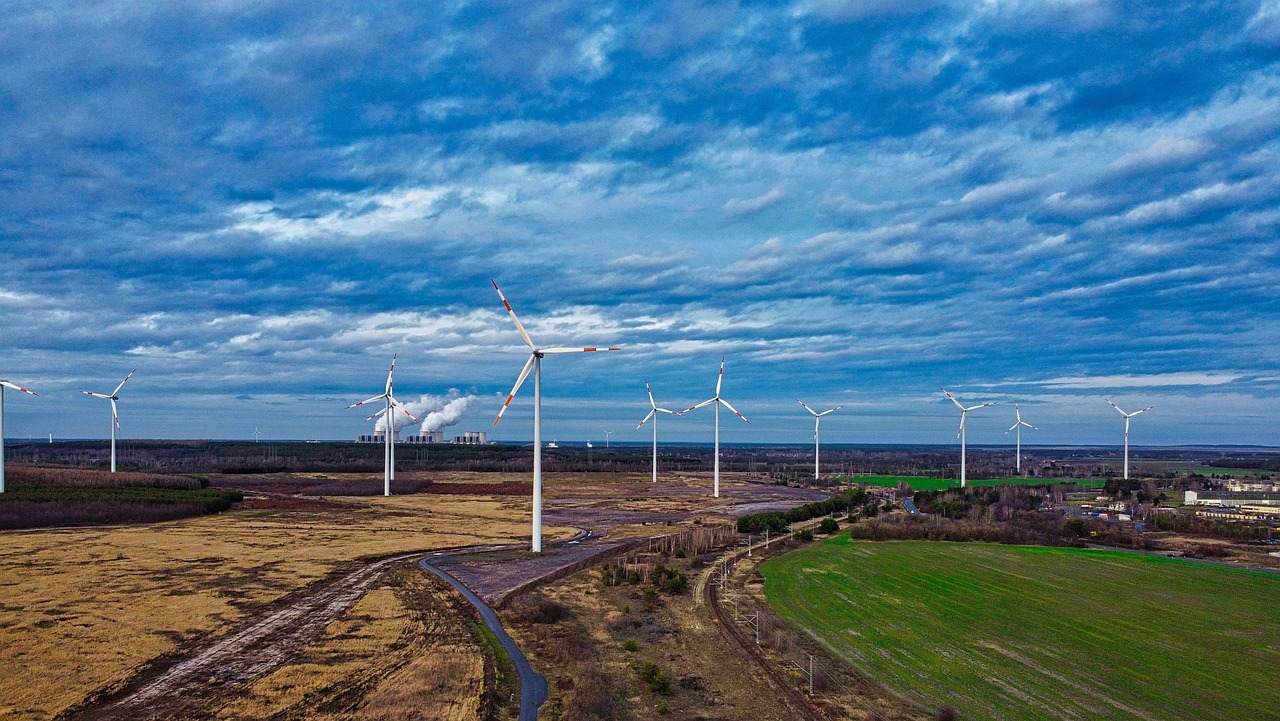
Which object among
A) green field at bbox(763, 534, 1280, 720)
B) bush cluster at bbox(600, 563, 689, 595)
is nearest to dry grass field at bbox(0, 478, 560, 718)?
bush cluster at bbox(600, 563, 689, 595)

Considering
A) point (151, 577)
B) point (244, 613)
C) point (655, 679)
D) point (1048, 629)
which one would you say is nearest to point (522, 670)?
point (655, 679)

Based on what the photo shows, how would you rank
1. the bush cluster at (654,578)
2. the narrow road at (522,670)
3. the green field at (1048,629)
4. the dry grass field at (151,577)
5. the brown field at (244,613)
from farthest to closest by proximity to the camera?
1. the bush cluster at (654,578)
2. the dry grass field at (151,577)
3. the green field at (1048,629)
4. the narrow road at (522,670)
5. the brown field at (244,613)

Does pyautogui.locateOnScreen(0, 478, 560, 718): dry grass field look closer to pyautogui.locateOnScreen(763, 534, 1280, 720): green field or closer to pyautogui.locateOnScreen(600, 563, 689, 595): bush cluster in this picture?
pyautogui.locateOnScreen(600, 563, 689, 595): bush cluster

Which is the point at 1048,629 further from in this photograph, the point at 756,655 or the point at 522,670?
the point at 522,670

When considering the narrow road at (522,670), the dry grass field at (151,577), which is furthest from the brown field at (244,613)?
the narrow road at (522,670)

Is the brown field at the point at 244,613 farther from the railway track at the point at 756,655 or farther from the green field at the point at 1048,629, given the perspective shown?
the green field at the point at 1048,629

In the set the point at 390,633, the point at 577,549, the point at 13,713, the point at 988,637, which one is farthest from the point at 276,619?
the point at 988,637
